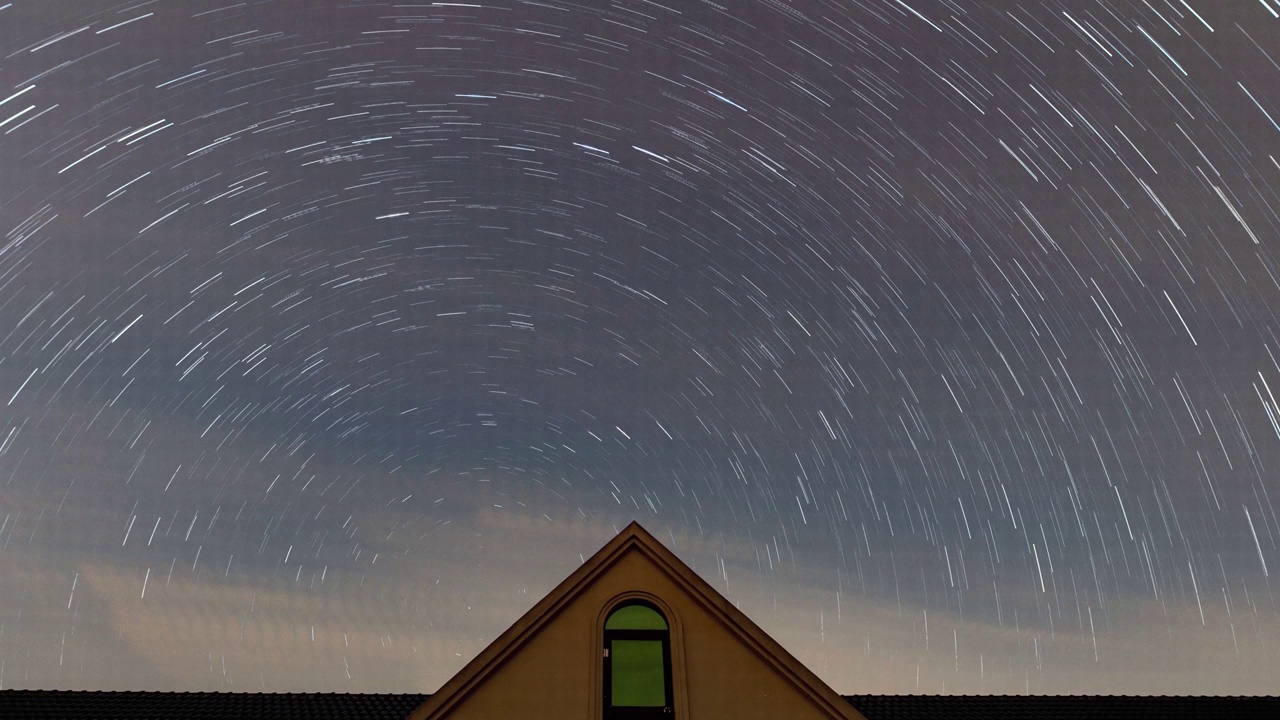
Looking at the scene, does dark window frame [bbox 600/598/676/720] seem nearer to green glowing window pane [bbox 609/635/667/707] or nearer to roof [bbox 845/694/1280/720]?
green glowing window pane [bbox 609/635/667/707]

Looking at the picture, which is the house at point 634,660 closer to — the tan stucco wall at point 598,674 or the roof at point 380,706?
the tan stucco wall at point 598,674

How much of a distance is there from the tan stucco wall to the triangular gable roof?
94mm

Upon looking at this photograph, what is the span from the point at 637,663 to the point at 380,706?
564cm

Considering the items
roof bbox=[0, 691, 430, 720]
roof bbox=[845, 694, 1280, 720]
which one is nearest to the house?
roof bbox=[0, 691, 430, 720]

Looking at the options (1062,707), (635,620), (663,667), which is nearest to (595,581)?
(635,620)

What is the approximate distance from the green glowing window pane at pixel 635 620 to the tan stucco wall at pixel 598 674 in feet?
0.68

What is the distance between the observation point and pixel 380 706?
55.3ft

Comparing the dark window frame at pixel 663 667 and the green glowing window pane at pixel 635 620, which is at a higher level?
the green glowing window pane at pixel 635 620

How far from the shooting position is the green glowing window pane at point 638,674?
1397 cm

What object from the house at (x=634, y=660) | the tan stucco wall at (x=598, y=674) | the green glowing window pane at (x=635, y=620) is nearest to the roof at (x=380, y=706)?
the house at (x=634, y=660)

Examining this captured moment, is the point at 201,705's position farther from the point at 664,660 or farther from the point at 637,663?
the point at 664,660

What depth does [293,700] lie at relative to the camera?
1716 cm

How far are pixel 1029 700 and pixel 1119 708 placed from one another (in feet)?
5.07

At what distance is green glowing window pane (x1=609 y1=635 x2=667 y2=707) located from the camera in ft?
45.8
